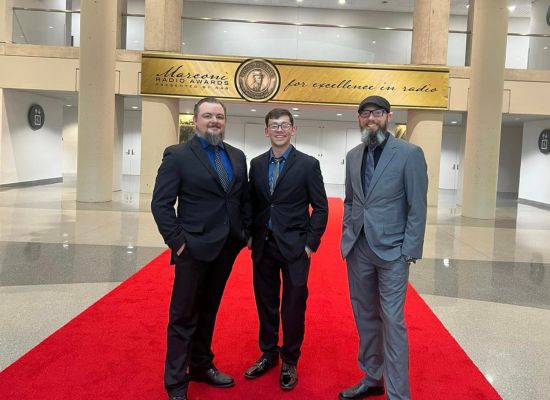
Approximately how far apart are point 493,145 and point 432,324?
8.76 m

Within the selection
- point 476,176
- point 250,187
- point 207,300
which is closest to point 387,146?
point 250,187

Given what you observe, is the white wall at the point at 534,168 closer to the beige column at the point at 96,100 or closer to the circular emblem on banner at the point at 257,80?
the circular emblem on banner at the point at 257,80

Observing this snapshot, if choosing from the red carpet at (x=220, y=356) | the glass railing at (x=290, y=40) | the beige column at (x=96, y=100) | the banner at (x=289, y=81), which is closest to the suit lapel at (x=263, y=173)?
the red carpet at (x=220, y=356)

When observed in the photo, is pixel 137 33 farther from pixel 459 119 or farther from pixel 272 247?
pixel 272 247

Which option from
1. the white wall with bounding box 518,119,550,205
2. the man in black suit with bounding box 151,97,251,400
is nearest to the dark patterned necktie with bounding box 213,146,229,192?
the man in black suit with bounding box 151,97,251,400

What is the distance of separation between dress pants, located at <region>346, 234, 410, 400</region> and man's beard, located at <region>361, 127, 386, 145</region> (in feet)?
1.68

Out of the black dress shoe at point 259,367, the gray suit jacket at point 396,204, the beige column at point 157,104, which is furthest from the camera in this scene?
the beige column at point 157,104

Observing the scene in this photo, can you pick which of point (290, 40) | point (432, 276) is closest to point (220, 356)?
point (432, 276)

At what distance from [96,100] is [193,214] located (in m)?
10.1

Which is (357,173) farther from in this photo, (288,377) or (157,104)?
(157,104)

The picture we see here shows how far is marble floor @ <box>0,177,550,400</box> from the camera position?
3691mm

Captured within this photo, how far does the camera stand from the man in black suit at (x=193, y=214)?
2.76m

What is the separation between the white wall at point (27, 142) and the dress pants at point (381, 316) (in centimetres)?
1382

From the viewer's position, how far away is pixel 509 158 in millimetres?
21625
